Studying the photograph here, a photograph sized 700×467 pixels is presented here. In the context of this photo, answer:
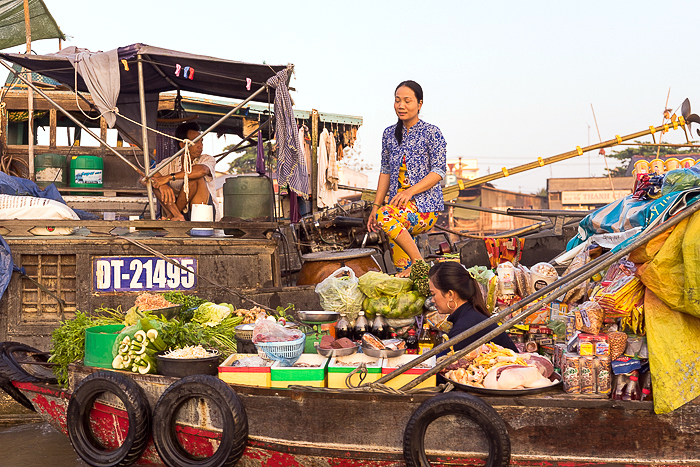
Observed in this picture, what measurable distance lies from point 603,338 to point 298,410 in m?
1.78

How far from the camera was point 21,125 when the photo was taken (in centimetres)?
1102

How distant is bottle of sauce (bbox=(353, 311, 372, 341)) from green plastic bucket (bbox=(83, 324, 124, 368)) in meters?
1.71

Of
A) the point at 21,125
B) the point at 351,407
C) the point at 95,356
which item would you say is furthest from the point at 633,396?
the point at 21,125

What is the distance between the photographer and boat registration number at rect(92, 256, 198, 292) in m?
5.41

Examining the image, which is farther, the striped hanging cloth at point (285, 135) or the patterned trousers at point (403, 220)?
Result: the striped hanging cloth at point (285, 135)

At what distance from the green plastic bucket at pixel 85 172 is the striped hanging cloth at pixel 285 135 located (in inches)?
176

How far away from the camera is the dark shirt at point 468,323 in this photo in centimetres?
356

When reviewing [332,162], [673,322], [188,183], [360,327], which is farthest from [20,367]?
[332,162]

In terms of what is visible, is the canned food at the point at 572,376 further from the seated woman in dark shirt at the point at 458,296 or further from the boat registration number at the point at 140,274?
the boat registration number at the point at 140,274

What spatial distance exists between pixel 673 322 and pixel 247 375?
2.43 meters

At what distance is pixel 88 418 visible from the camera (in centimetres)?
362

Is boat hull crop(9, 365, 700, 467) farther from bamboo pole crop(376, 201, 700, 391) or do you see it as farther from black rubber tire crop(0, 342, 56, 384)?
black rubber tire crop(0, 342, 56, 384)

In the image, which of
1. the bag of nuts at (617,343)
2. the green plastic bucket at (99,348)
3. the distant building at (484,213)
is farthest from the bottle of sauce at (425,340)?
the distant building at (484,213)

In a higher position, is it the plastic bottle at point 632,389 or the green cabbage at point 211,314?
the green cabbage at point 211,314
